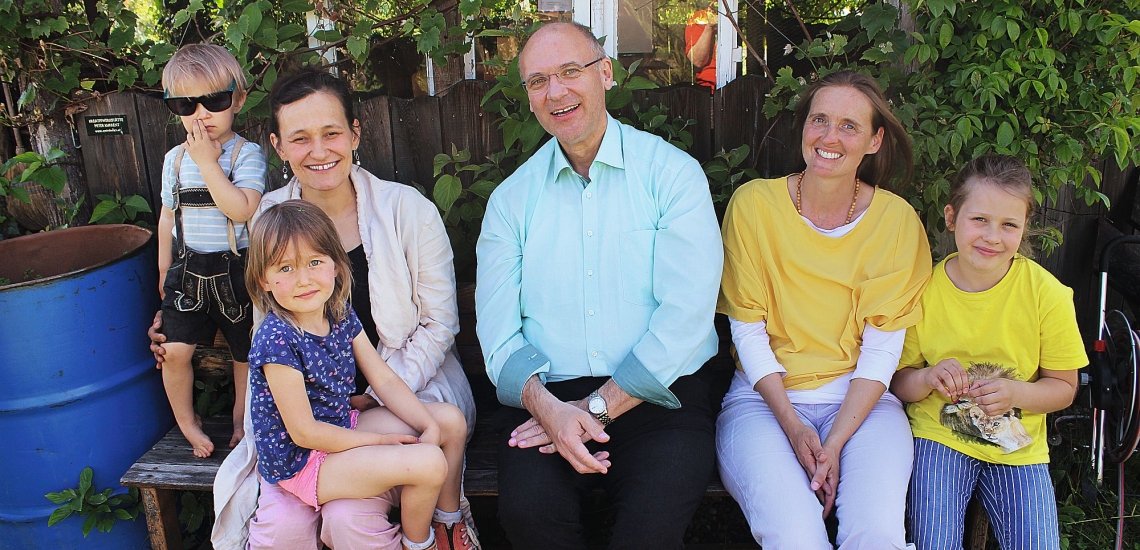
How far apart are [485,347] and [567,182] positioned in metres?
0.60

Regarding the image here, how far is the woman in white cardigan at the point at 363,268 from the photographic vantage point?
2.22 metres

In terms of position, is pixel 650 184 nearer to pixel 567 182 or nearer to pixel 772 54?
pixel 567 182

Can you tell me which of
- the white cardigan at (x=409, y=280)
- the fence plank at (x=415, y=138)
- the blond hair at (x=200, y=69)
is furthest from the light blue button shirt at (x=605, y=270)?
the blond hair at (x=200, y=69)

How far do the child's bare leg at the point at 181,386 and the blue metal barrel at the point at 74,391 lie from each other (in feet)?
0.42

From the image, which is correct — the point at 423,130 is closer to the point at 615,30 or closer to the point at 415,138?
the point at 415,138

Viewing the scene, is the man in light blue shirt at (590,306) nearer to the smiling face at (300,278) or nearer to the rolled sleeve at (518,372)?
the rolled sleeve at (518,372)

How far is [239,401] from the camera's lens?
8.93 ft

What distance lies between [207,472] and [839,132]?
2.29 meters

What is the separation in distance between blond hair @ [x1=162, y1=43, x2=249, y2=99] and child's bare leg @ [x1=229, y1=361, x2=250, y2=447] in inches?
38.4

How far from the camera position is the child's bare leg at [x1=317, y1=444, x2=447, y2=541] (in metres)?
2.09

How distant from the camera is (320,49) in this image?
3.20 m

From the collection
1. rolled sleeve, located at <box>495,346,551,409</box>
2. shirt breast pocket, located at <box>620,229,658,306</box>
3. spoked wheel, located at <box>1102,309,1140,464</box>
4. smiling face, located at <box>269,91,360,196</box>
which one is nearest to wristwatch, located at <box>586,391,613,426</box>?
rolled sleeve, located at <box>495,346,551,409</box>

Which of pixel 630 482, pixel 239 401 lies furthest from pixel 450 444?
pixel 239 401

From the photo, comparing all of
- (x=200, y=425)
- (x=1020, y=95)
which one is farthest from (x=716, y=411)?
(x=200, y=425)
